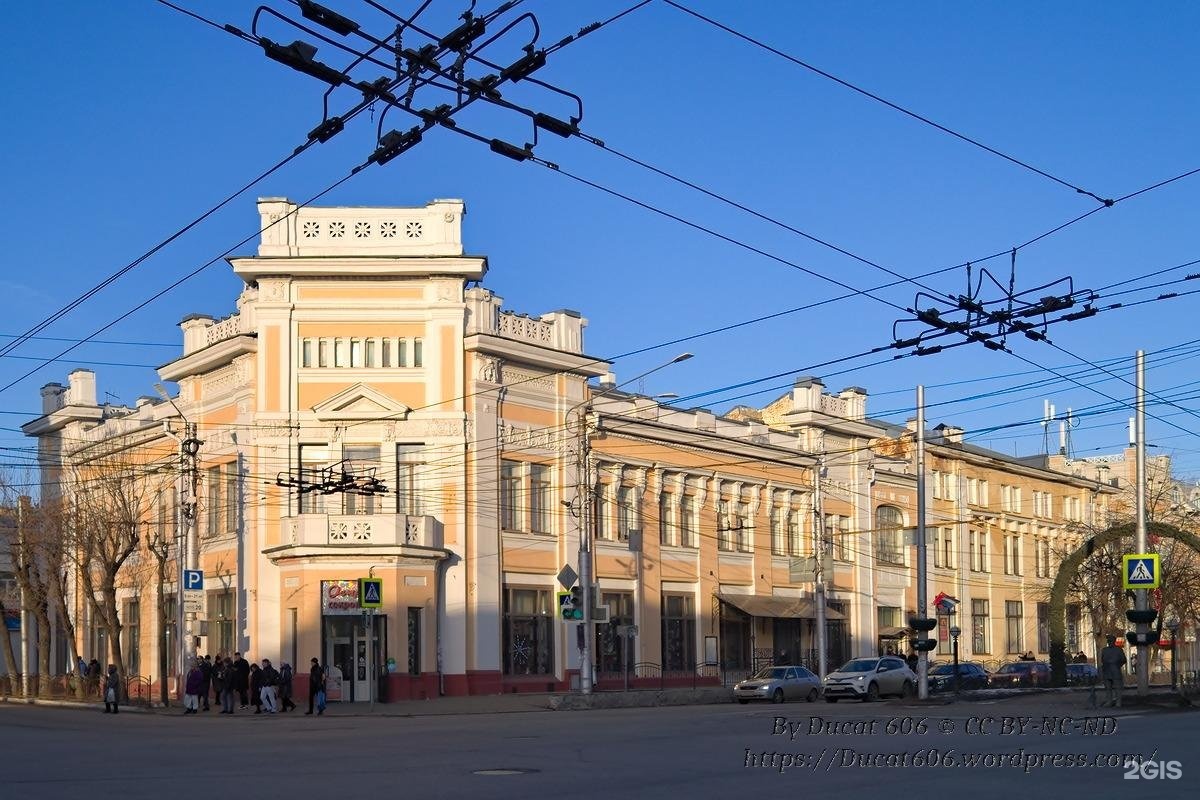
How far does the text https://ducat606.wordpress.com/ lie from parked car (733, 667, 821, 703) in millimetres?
13613

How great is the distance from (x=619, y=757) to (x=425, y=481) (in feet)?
83.7

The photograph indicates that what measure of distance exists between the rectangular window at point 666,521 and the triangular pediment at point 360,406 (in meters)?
12.5

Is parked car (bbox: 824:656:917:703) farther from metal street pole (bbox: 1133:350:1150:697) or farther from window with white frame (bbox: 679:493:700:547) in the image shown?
window with white frame (bbox: 679:493:700:547)

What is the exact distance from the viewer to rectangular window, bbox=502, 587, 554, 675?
153ft

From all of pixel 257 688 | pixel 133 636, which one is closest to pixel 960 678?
pixel 257 688

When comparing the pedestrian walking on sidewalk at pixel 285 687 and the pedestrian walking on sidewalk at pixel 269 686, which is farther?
the pedestrian walking on sidewalk at pixel 285 687

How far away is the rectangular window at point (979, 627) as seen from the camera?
6938 cm

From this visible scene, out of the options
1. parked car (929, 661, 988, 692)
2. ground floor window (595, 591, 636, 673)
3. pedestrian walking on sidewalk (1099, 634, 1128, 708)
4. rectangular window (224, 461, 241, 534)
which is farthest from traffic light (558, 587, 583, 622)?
pedestrian walking on sidewalk (1099, 634, 1128, 708)

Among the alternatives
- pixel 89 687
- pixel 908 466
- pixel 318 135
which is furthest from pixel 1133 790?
pixel 908 466

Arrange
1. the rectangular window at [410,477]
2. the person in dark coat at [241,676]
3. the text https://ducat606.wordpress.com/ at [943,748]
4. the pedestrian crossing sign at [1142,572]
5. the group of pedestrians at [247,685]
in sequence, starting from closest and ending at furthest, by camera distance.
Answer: the text https://ducat606.wordpress.com/ at [943,748]
the pedestrian crossing sign at [1142,572]
the group of pedestrians at [247,685]
the person in dark coat at [241,676]
the rectangular window at [410,477]

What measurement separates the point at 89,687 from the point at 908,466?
3601 centimetres

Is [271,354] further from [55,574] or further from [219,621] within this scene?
[55,574]

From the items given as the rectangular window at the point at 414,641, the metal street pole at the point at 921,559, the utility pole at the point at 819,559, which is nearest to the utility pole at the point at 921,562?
the metal street pole at the point at 921,559

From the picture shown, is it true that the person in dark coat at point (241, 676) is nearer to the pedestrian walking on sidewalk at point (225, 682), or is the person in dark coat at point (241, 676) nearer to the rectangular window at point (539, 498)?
the pedestrian walking on sidewalk at point (225, 682)
